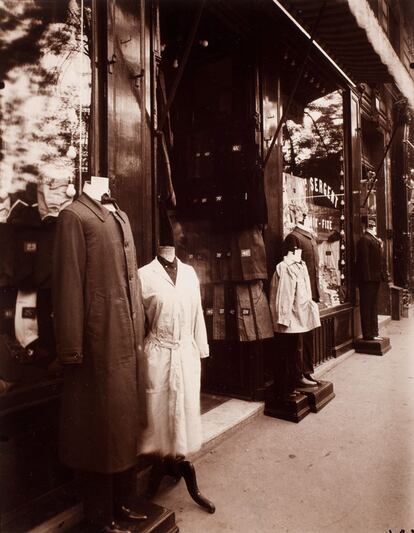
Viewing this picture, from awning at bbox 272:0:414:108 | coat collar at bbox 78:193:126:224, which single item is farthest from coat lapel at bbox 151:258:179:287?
awning at bbox 272:0:414:108

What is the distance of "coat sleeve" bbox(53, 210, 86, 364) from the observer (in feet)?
7.11

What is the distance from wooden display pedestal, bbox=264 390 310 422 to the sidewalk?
8 centimetres

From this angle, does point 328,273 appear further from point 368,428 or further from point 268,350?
point 368,428

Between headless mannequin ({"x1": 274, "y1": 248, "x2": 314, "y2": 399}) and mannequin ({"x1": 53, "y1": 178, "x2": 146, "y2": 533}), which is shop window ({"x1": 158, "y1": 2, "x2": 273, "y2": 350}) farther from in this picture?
mannequin ({"x1": 53, "y1": 178, "x2": 146, "y2": 533})

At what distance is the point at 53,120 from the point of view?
9.89 ft

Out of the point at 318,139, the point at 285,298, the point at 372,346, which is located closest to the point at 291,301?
the point at 285,298

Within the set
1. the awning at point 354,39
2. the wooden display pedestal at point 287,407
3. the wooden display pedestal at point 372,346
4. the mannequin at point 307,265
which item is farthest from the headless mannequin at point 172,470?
the wooden display pedestal at point 372,346

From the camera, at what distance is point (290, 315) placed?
459 centimetres

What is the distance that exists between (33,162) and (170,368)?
165cm

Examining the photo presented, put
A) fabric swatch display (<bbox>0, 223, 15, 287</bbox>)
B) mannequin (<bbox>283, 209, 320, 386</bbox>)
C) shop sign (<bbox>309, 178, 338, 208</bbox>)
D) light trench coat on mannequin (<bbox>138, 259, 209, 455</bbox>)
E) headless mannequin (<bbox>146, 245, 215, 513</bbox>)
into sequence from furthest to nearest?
shop sign (<bbox>309, 178, 338, 208</bbox>) < mannequin (<bbox>283, 209, 320, 386</bbox>) < headless mannequin (<bbox>146, 245, 215, 513</bbox>) < light trench coat on mannequin (<bbox>138, 259, 209, 455</bbox>) < fabric swatch display (<bbox>0, 223, 15, 287</bbox>)

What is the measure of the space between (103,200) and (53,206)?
58 centimetres

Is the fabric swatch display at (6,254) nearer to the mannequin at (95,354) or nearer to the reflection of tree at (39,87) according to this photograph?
the reflection of tree at (39,87)

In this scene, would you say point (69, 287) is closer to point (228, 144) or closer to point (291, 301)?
point (291, 301)

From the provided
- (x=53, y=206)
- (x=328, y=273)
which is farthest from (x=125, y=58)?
(x=328, y=273)
